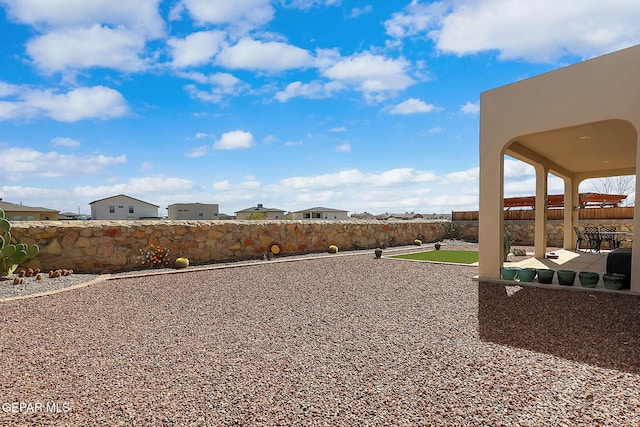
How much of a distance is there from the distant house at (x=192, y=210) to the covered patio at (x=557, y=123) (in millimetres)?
40253

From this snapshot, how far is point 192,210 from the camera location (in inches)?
1687

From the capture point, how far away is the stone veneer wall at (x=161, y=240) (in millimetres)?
8117

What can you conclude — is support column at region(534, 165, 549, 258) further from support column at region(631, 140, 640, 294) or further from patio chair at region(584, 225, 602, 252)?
support column at region(631, 140, 640, 294)

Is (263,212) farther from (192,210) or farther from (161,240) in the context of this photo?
(161,240)

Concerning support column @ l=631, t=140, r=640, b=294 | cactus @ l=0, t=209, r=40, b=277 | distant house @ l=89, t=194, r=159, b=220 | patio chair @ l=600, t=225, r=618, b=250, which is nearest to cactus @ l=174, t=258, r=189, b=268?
cactus @ l=0, t=209, r=40, b=277

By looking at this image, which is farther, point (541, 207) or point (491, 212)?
point (541, 207)

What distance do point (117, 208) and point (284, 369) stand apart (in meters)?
42.3

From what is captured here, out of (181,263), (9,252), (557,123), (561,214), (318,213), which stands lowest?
(181,263)

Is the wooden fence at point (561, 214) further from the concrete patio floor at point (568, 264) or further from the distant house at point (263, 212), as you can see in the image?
the distant house at point (263, 212)

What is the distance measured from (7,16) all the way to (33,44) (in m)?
1.04

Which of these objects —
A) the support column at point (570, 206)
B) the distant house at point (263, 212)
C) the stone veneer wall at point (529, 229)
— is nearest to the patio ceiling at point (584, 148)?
the support column at point (570, 206)

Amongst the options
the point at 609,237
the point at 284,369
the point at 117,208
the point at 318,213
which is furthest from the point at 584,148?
the point at 117,208

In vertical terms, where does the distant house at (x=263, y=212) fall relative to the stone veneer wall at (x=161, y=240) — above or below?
above

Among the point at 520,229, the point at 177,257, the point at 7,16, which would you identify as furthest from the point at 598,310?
the point at 520,229
